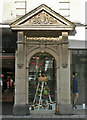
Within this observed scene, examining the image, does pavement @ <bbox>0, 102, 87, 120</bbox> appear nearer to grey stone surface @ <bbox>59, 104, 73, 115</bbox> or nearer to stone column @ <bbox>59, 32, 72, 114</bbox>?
grey stone surface @ <bbox>59, 104, 73, 115</bbox>

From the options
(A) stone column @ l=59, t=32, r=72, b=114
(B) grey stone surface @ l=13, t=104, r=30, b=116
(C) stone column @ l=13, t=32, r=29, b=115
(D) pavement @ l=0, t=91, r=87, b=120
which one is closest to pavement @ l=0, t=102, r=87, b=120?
(D) pavement @ l=0, t=91, r=87, b=120

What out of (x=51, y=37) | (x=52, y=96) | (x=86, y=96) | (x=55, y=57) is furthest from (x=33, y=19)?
(x=86, y=96)

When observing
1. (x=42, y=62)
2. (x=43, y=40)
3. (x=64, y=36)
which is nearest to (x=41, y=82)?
(x=42, y=62)

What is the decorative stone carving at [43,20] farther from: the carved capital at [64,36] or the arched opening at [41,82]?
the arched opening at [41,82]

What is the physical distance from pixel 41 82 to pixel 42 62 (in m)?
1.06

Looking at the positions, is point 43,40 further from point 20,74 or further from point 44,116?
point 44,116

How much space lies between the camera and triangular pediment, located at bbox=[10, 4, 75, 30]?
12977mm

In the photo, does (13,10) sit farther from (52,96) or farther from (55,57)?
(52,96)

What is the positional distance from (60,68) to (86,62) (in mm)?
2814

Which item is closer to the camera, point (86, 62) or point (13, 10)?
point (13, 10)

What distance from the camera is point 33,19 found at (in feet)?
43.3

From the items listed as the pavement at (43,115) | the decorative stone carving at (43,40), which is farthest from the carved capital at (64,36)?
the pavement at (43,115)

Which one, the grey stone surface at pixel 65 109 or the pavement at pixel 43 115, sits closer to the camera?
the pavement at pixel 43 115

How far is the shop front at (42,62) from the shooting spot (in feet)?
42.8
